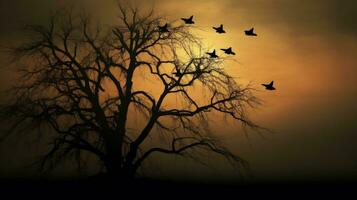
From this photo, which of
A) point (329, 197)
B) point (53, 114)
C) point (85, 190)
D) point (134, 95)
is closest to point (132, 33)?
point (134, 95)

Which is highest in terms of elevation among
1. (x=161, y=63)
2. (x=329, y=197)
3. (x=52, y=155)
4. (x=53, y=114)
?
(x=161, y=63)

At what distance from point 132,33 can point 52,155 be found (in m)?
5.63

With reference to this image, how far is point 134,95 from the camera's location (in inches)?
918

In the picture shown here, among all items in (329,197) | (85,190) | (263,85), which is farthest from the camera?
(329,197)

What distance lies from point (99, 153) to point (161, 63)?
418 cm

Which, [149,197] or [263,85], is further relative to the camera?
[149,197]

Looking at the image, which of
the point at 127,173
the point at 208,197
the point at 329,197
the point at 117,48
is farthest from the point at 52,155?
the point at 329,197

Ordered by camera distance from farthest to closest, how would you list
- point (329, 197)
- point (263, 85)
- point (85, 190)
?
point (329, 197)
point (85, 190)
point (263, 85)

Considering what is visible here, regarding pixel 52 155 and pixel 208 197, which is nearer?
pixel 52 155

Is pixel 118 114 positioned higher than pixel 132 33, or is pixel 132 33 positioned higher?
pixel 132 33

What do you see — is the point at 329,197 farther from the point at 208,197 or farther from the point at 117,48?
the point at 117,48

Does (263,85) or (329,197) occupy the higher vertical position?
(263,85)

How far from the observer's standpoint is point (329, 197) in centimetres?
2539

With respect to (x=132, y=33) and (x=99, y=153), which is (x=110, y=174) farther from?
(x=132, y=33)
